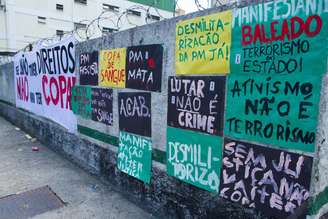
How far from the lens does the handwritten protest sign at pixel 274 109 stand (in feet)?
6.85

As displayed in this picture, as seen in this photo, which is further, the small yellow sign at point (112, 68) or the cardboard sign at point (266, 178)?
the small yellow sign at point (112, 68)

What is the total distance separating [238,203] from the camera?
2621 millimetres

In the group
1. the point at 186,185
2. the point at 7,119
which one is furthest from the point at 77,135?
the point at 7,119

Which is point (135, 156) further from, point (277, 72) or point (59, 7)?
point (59, 7)

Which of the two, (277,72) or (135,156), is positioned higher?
(277,72)

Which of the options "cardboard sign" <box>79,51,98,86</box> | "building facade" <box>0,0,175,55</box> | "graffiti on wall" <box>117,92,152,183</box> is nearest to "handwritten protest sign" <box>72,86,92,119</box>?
"cardboard sign" <box>79,51,98,86</box>

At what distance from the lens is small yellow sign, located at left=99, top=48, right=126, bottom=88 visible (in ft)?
13.0

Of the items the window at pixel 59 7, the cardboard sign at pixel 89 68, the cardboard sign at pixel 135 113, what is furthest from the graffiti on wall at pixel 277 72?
the window at pixel 59 7

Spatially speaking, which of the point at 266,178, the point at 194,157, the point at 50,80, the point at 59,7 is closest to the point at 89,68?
the point at 50,80

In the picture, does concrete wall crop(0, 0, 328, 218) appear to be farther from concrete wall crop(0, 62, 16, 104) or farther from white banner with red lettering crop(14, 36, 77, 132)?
concrete wall crop(0, 62, 16, 104)

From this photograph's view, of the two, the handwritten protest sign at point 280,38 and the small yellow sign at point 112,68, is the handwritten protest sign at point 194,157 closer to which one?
the handwritten protest sign at point 280,38

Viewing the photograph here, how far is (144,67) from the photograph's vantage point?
3.56 m

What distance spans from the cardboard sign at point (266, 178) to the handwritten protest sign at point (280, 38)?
2.27 ft

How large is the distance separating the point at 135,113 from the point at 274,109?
1995 mm
